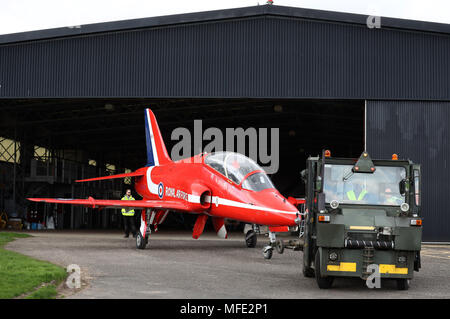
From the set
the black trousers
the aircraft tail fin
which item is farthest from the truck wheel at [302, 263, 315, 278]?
the black trousers

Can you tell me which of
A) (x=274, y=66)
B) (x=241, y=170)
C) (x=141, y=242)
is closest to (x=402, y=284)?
(x=241, y=170)

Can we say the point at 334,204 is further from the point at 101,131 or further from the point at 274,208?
the point at 101,131

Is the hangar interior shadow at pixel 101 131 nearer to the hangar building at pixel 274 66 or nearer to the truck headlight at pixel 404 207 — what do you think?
the hangar building at pixel 274 66

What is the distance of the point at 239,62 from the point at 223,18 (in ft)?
6.59

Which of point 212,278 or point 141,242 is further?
point 141,242

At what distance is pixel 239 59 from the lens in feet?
85.3

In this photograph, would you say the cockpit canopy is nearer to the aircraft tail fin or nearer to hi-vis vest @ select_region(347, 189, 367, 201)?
the aircraft tail fin

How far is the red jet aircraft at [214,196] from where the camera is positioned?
16.5m

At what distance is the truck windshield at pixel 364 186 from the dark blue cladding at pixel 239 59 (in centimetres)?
1528

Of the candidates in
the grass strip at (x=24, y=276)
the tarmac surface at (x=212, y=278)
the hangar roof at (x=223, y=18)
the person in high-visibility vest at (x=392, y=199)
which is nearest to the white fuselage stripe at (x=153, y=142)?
the hangar roof at (x=223, y=18)

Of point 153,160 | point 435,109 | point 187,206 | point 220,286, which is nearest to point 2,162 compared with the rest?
point 153,160

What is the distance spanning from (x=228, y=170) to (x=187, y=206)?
2080 millimetres

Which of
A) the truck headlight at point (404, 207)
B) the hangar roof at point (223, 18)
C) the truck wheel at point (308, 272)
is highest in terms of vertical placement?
the hangar roof at point (223, 18)

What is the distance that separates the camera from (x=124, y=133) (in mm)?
45219
